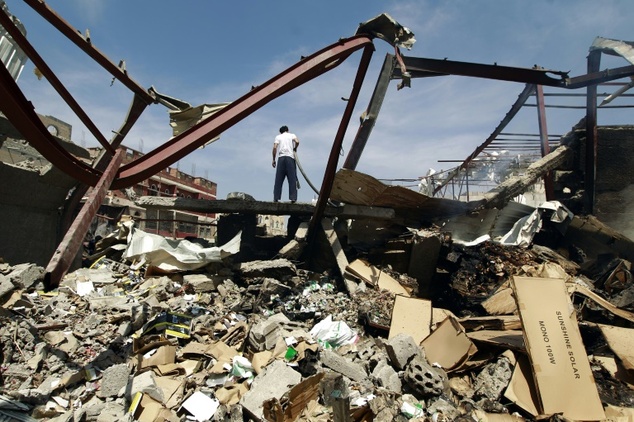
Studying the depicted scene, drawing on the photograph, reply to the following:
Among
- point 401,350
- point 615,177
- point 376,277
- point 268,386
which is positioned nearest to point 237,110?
point 268,386

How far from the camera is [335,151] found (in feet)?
19.8

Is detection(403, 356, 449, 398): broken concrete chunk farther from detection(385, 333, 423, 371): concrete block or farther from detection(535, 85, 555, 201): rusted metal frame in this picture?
detection(535, 85, 555, 201): rusted metal frame

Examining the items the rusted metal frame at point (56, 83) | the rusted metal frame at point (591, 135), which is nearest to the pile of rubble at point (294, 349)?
the rusted metal frame at point (56, 83)

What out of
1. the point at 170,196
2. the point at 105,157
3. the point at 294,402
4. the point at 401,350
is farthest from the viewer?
the point at 170,196

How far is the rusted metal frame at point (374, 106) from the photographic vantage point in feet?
22.3

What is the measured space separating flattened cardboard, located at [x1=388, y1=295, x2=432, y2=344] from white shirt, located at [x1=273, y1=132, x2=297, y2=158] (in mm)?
3480

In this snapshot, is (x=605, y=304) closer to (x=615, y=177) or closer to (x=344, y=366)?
(x=344, y=366)

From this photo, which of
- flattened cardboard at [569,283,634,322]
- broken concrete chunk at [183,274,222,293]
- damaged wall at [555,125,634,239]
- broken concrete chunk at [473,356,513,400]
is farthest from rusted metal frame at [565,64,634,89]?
broken concrete chunk at [183,274,222,293]

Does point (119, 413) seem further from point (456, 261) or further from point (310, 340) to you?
point (456, 261)

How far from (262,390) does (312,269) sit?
3.70 meters

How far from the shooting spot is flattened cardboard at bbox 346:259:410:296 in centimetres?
572

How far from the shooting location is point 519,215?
26.7ft

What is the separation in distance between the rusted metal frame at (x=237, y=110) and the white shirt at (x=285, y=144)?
6.72 ft

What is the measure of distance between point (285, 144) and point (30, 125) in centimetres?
463
